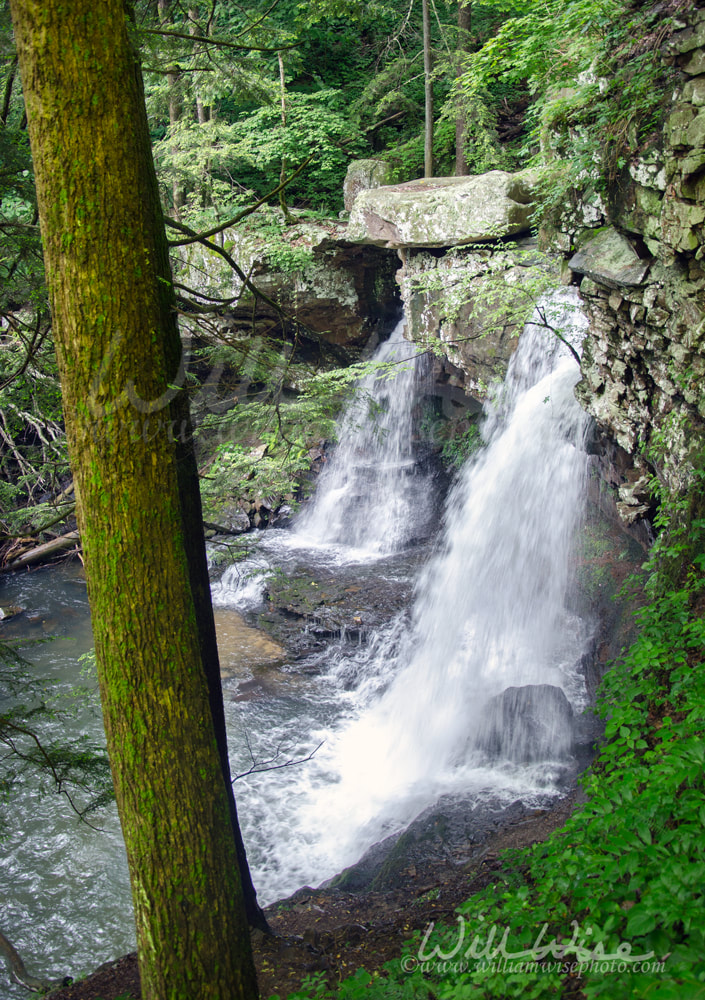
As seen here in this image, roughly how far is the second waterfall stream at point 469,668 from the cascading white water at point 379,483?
106 centimetres

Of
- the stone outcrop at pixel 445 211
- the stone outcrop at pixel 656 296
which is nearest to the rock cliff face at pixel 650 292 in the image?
the stone outcrop at pixel 656 296

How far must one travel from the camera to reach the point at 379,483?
46.9ft

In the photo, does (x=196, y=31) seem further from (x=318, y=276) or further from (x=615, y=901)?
(x=318, y=276)

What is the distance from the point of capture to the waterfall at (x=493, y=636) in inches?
273

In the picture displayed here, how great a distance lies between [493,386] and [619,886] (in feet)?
31.9

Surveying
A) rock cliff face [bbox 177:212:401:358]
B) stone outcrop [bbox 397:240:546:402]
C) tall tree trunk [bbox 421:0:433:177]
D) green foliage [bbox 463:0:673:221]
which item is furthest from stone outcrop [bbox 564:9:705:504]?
tall tree trunk [bbox 421:0:433:177]

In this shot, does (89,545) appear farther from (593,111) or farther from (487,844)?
(593,111)

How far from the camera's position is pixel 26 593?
41.0 ft

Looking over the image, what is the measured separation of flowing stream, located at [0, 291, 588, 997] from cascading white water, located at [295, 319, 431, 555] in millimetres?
68

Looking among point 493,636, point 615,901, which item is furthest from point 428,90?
point 615,901

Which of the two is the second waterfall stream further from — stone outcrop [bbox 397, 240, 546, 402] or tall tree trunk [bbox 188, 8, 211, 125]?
tall tree trunk [bbox 188, 8, 211, 125]

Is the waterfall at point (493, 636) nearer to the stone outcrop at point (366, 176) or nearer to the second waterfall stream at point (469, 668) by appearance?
the second waterfall stream at point (469, 668)

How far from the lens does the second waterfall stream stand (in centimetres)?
661

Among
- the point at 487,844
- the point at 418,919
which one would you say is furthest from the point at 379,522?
the point at 418,919
